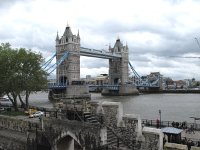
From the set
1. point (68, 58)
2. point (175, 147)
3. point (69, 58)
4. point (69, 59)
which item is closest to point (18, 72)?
point (175, 147)

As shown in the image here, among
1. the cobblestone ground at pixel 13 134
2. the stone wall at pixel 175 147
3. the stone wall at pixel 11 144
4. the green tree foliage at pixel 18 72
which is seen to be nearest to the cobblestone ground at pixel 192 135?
the stone wall at pixel 175 147

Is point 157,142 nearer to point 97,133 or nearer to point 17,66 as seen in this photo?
point 97,133

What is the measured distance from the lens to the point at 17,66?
4441 centimetres

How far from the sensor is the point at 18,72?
1748 inches

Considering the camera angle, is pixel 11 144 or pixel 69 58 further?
pixel 69 58

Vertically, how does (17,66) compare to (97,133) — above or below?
above

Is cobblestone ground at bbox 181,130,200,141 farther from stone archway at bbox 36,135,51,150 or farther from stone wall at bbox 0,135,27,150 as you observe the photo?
stone wall at bbox 0,135,27,150

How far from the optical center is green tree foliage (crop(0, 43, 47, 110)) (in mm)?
42938

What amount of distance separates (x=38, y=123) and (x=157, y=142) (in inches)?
478

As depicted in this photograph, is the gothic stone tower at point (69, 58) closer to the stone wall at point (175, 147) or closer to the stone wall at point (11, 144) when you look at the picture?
the stone wall at point (11, 144)

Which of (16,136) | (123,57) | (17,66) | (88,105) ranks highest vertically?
(123,57)

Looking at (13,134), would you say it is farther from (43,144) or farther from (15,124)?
(43,144)

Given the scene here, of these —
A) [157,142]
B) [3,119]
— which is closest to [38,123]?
[3,119]

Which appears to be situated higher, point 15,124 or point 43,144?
point 15,124
